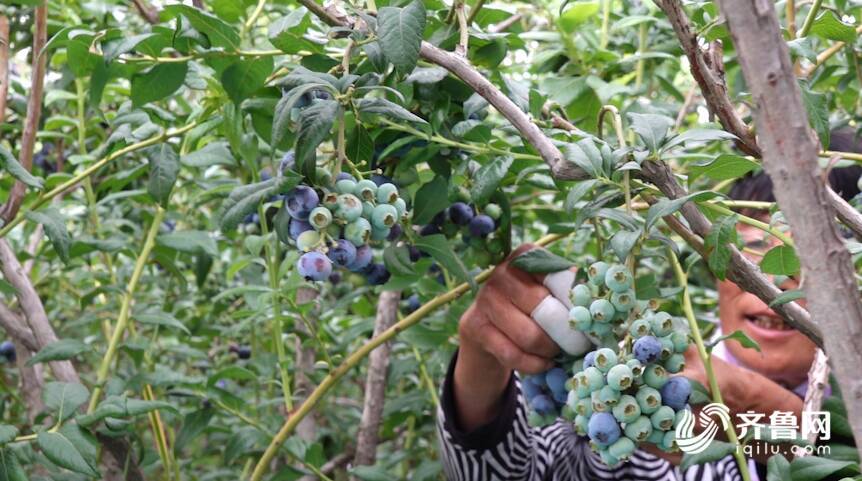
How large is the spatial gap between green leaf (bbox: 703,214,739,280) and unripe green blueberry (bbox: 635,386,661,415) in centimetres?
15

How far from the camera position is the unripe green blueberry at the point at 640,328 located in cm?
98

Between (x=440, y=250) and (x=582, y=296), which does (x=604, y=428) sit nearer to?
(x=582, y=296)

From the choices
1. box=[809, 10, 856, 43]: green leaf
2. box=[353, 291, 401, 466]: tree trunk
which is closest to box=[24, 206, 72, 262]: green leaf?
box=[353, 291, 401, 466]: tree trunk

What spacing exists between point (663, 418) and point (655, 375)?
0.05 metres

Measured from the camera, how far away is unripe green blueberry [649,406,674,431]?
1002 mm

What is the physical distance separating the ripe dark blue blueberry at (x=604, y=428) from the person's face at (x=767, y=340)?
82 cm

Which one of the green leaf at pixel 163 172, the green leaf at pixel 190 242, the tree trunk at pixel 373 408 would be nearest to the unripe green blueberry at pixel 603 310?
the green leaf at pixel 163 172

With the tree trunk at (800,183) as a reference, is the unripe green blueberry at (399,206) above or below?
below

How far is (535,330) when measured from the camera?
1291mm

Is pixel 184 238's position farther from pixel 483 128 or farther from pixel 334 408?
pixel 334 408

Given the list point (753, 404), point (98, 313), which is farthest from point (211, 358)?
point (753, 404)

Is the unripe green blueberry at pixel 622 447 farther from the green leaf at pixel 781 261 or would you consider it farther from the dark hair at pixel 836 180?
the dark hair at pixel 836 180

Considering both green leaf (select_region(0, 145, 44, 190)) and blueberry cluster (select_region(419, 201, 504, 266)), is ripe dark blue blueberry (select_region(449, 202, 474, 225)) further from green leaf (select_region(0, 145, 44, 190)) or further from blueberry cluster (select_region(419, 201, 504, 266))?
green leaf (select_region(0, 145, 44, 190))

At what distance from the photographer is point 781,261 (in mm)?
1116
